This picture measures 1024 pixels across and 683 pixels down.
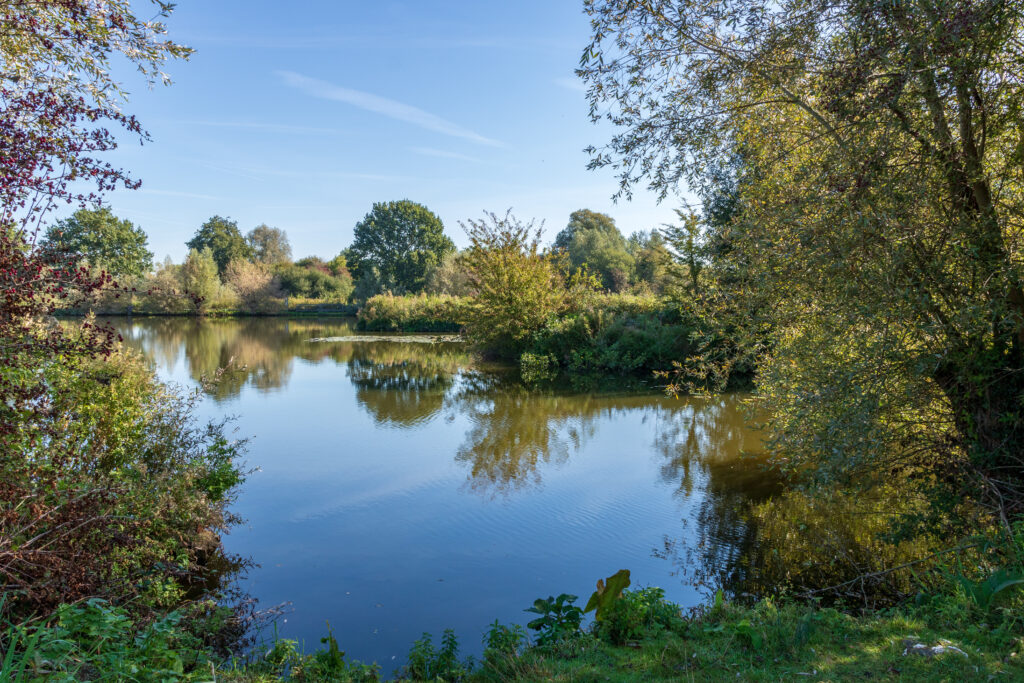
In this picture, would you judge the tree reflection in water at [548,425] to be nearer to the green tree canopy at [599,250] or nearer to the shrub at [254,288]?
the green tree canopy at [599,250]

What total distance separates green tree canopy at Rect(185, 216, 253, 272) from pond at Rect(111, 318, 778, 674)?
58834 millimetres

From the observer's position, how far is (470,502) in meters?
8.31

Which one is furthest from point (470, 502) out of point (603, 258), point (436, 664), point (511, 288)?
point (603, 258)

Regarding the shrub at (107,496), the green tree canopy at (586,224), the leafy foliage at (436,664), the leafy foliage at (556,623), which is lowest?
the leafy foliage at (436,664)

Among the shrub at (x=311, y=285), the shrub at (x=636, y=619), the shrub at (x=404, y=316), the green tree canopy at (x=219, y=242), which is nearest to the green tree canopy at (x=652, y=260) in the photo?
the shrub at (x=404, y=316)

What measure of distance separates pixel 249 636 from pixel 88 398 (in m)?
2.82

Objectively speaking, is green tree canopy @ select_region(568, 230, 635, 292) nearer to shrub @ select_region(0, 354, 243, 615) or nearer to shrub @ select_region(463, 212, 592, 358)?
shrub @ select_region(463, 212, 592, 358)

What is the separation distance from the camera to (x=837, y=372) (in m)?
5.71

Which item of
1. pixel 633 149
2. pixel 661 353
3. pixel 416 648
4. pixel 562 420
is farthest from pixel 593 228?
pixel 416 648

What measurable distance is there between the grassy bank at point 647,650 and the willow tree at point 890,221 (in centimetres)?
187

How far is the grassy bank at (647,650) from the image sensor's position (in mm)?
3240

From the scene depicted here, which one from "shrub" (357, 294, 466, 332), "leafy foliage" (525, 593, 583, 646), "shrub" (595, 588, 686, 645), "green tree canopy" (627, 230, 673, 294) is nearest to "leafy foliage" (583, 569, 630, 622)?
"shrub" (595, 588, 686, 645)

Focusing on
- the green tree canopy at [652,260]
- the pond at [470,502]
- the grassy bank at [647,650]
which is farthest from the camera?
the green tree canopy at [652,260]

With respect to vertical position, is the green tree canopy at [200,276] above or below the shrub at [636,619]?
above
